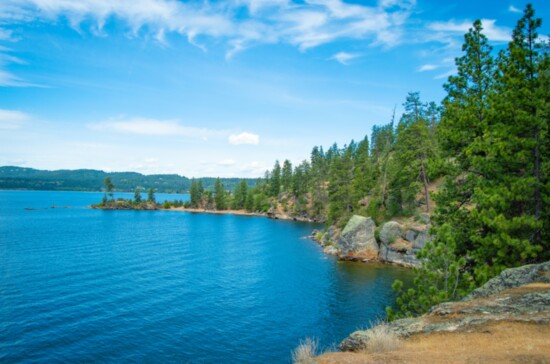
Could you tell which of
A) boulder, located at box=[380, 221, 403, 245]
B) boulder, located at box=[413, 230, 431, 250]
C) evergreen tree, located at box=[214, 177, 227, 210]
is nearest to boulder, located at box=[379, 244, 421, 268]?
boulder, located at box=[380, 221, 403, 245]

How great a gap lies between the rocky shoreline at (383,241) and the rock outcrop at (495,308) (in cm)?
3627

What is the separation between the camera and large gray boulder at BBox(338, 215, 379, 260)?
52656 mm

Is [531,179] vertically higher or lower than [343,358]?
higher

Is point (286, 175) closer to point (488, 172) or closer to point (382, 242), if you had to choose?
point (382, 242)

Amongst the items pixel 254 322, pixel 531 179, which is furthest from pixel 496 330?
pixel 254 322

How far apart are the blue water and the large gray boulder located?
11.6ft

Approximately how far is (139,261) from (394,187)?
4261 centimetres

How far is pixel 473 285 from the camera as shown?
52.2ft

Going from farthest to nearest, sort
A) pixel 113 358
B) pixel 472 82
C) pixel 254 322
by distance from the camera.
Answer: pixel 254 322
pixel 113 358
pixel 472 82

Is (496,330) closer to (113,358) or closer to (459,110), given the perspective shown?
(459,110)

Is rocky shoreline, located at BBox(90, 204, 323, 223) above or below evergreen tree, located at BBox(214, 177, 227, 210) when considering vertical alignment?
below

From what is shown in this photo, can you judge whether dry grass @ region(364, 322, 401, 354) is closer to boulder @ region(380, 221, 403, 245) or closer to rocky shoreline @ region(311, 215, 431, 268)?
rocky shoreline @ region(311, 215, 431, 268)

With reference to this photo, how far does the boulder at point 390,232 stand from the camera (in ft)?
168

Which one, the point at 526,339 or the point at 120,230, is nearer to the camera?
the point at 526,339
